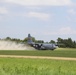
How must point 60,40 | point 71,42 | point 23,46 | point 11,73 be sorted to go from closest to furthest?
point 11,73 < point 23,46 < point 71,42 < point 60,40

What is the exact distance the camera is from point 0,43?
298 feet

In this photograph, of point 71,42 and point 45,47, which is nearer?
point 45,47

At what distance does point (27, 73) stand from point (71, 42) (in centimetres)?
13302

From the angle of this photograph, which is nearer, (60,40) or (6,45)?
(6,45)

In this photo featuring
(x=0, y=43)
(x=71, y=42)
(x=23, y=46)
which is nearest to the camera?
(x=0, y=43)

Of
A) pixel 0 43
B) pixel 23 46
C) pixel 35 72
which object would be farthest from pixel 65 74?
pixel 23 46

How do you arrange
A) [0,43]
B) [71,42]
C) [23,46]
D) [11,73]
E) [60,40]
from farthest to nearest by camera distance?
1. [60,40]
2. [71,42]
3. [23,46]
4. [0,43]
5. [11,73]

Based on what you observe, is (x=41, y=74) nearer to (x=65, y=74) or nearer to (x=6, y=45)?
(x=65, y=74)

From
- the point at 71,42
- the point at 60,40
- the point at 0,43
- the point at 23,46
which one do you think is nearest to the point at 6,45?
the point at 0,43

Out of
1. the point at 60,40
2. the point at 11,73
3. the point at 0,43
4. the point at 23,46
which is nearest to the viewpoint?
the point at 11,73

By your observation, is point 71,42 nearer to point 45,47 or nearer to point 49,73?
point 45,47

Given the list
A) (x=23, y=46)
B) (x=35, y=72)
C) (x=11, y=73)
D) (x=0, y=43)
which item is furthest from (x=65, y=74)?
(x=23, y=46)

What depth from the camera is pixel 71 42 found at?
146625 mm

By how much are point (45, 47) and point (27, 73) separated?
79939mm
